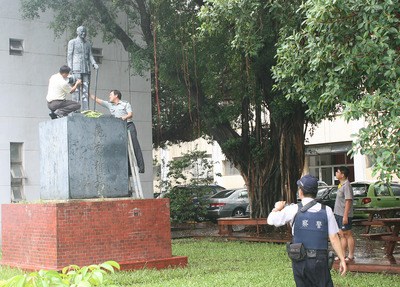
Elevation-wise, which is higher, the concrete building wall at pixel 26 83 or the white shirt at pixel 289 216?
the concrete building wall at pixel 26 83

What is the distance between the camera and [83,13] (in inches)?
766

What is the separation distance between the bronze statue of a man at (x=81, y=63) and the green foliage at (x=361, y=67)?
3.62 metres

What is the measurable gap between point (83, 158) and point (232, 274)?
9.97 feet

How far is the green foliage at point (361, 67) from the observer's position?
9.59 m

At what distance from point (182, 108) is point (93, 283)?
23688 millimetres

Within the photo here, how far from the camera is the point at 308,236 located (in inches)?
267

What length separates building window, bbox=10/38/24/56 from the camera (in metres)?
20.8

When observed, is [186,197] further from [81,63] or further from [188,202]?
[81,63]

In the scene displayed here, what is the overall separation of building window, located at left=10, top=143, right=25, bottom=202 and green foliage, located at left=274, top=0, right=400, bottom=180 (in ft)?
36.1

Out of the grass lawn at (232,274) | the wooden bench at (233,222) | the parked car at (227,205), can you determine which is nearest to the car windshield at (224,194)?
the parked car at (227,205)

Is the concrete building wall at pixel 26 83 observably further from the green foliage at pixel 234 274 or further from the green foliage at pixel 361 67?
the green foliage at pixel 361 67

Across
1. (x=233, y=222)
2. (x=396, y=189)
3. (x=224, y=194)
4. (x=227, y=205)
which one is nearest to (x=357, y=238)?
(x=233, y=222)

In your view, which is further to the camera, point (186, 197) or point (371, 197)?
point (186, 197)

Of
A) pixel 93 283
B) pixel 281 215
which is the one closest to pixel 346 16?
pixel 281 215
